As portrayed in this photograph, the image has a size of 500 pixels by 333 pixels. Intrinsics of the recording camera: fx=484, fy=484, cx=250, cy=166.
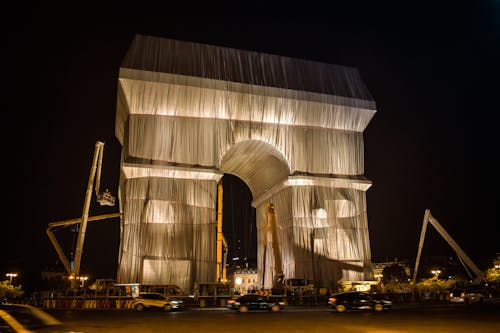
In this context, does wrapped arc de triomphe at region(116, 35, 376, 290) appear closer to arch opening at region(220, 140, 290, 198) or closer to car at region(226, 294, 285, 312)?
arch opening at region(220, 140, 290, 198)

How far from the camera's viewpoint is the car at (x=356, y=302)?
22.1m

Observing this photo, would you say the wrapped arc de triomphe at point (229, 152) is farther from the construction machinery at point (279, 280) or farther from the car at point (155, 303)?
the car at point (155, 303)

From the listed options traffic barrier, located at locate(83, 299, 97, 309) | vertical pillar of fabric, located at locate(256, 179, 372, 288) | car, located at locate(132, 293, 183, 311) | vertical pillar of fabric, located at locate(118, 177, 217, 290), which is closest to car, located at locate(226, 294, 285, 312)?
car, located at locate(132, 293, 183, 311)

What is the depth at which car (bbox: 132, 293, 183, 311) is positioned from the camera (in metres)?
23.9

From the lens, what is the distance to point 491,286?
38031mm

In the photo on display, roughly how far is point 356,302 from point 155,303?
9774 millimetres

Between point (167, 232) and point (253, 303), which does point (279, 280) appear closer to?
point (167, 232)

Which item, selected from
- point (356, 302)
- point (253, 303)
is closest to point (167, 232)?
point (253, 303)

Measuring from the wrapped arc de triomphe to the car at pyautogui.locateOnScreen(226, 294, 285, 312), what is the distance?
825cm

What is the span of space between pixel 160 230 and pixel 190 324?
1580cm

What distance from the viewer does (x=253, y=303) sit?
23.0 meters

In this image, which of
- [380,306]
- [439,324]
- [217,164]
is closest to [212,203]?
[217,164]

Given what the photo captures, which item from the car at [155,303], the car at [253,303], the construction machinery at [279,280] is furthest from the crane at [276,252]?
the car at [155,303]

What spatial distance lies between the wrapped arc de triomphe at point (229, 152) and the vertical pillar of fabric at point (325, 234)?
0.24ft
